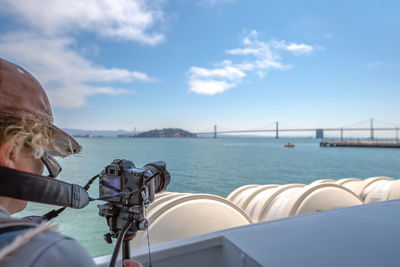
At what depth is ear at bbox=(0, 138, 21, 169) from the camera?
0.56 meters

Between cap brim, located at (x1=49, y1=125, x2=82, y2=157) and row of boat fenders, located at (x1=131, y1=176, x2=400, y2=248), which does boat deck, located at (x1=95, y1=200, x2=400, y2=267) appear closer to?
cap brim, located at (x1=49, y1=125, x2=82, y2=157)

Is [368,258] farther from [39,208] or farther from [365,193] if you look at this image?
[39,208]

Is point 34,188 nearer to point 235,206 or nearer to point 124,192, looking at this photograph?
point 124,192

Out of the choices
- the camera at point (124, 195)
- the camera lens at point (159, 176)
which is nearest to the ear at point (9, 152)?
the camera at point (124, 195)

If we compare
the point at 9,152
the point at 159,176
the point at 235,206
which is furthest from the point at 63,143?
the point at 235,206

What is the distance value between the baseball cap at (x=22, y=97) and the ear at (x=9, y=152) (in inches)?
2.5

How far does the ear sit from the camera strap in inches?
3.1

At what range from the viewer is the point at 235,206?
331 centimetres

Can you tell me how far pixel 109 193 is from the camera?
0.99m

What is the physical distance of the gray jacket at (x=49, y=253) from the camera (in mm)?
431

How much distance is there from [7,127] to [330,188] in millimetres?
4936

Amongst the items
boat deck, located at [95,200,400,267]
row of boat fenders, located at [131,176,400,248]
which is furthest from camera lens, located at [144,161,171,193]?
row of boat fenders, located at [131,176,400,248]

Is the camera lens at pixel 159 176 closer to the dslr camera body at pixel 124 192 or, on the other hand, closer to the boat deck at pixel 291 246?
the dslr camera body at pixel 124 192

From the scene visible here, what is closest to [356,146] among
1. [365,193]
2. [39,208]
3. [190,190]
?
[190,190]
